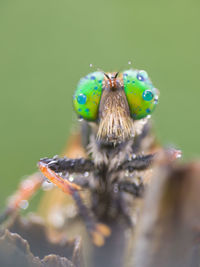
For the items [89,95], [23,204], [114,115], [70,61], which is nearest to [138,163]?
[114,115]

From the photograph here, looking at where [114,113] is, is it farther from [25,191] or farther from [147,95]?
[25,191]

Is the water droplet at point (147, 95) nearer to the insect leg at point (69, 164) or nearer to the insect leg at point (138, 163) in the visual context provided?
the insect leg at point (138, 163)

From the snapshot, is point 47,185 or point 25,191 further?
point 25,191

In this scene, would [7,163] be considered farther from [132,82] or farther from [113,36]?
[132,82]

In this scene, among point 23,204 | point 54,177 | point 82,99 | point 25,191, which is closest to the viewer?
point 54,177

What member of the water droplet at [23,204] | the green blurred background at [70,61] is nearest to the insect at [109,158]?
the water droplet at [23,204]

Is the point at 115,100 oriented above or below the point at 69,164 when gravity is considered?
above

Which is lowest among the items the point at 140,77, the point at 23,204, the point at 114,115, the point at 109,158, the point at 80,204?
the point at 23,204

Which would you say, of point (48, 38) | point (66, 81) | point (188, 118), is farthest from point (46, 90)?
point (188, 118)
